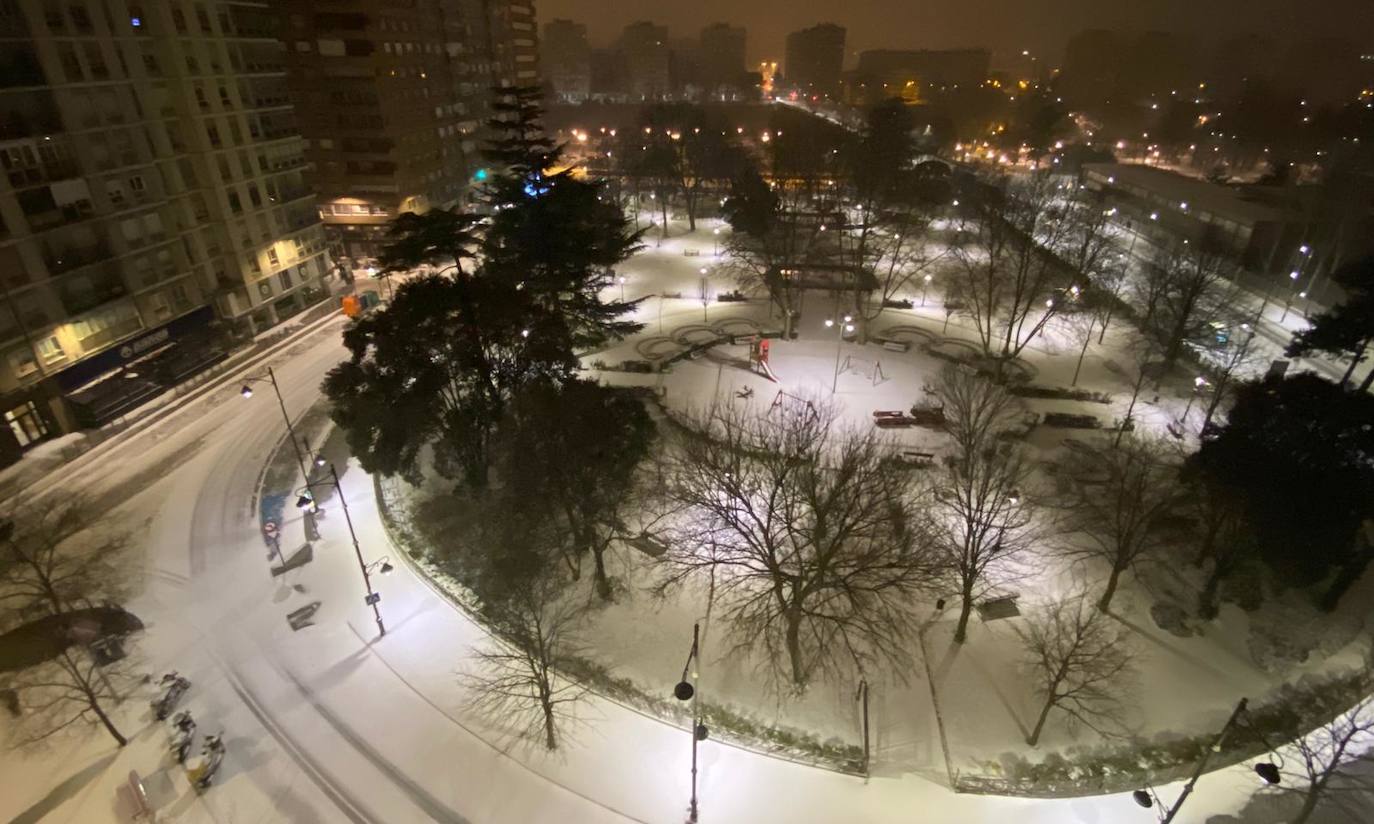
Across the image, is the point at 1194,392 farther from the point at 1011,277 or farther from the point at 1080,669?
the point at 1080,669

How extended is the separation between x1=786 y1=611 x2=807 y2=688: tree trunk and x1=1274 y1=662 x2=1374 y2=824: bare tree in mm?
12145


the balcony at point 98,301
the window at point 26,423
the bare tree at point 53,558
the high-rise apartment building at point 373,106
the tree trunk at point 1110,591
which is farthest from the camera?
the high-rise apartment building at point 373,106

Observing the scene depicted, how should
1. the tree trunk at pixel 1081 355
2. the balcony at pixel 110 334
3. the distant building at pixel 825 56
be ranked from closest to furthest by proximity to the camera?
the balcony at pixel 110 334 → the tree trunk at pixel 1081 355 → the distant building at pixel 825 56

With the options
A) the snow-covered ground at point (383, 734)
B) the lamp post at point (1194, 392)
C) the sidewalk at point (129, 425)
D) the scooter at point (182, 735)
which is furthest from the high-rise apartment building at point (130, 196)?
the lamp post at point (1194, 392)

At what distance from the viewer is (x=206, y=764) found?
17.9m

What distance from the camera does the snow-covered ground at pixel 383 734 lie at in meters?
17.1

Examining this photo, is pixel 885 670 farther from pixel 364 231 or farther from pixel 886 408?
pixel 364 231

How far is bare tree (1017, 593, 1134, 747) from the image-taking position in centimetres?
1833

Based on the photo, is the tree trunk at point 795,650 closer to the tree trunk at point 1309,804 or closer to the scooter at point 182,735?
the tree trunk at point 1309,804

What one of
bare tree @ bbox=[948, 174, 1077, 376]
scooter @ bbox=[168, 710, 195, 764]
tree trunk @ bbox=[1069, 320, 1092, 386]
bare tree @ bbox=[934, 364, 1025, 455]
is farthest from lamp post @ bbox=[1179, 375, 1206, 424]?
scooter @ bbox=[168, 710, 195, 764]

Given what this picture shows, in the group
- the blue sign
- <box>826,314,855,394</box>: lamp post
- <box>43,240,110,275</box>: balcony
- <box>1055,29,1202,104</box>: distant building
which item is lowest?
<box>826,314,855,394</box>: lamp post

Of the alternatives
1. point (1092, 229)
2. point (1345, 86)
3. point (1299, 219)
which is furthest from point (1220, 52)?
point (1092, 229)

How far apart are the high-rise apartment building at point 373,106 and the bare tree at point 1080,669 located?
59.2 metres

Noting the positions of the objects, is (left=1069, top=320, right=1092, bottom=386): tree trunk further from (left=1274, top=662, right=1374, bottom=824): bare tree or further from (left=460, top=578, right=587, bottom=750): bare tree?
(left=460, top=578, right=587, bottom=750): bare tree
